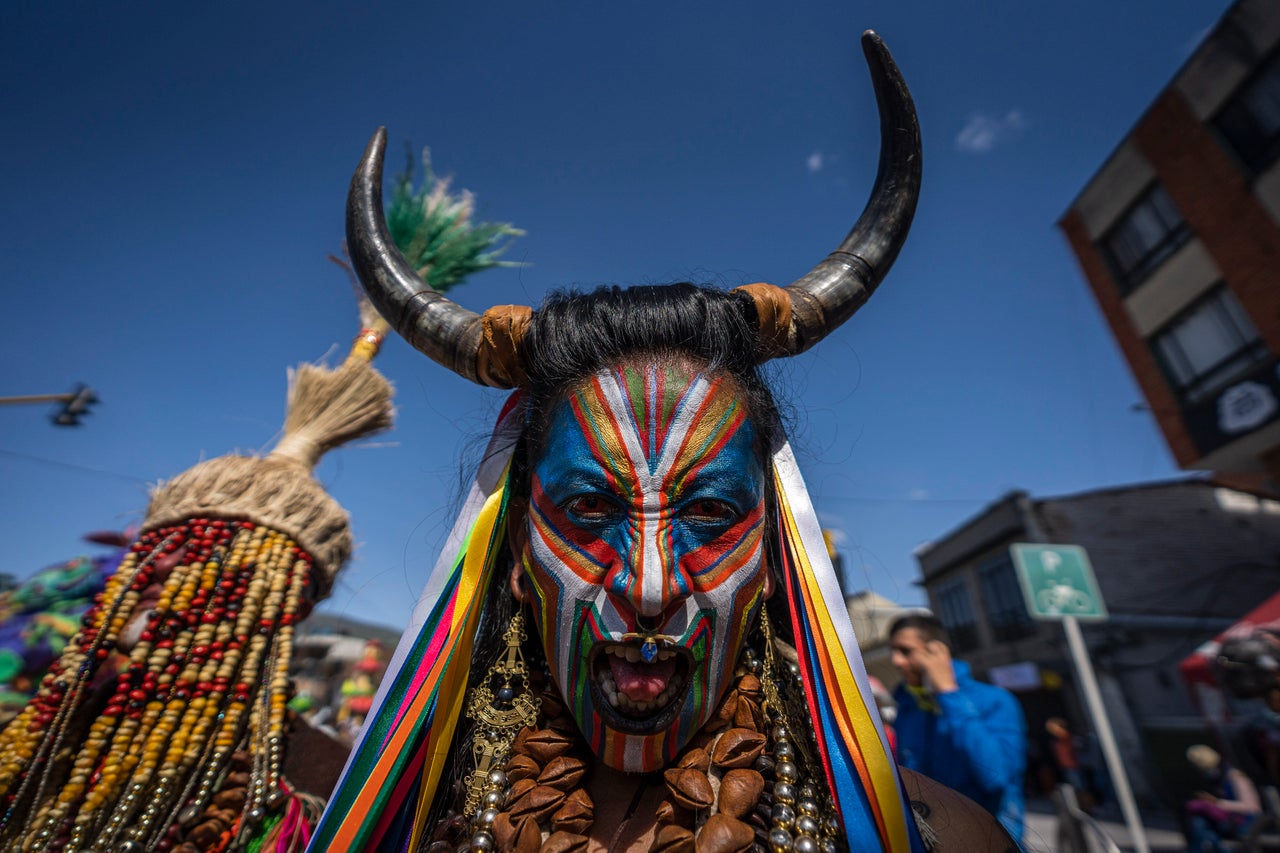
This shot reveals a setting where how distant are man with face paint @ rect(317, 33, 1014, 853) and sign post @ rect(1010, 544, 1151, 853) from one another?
17.3 ft

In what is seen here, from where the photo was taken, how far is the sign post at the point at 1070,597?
588cm

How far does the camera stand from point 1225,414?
12875mm

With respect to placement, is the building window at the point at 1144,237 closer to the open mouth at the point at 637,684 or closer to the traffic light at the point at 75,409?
the open mouth at the point at 637,684

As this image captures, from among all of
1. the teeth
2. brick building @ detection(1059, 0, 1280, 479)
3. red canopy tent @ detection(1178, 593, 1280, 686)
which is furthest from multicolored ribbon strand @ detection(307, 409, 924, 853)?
brick building @ detection(1059, 0, 1280, 479)

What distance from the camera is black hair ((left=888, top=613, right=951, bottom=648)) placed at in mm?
4387

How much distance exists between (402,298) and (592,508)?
34.4 inches

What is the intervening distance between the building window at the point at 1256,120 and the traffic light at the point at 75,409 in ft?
78.2

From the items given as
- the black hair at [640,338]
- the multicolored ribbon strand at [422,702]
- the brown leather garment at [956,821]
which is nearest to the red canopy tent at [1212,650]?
the brown leather garment at [956,821]

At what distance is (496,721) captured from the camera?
64.5 inches

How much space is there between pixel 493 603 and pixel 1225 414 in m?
16.5

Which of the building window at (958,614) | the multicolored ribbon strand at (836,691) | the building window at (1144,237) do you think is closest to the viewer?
the multicolored ribbon strand at (836,691)

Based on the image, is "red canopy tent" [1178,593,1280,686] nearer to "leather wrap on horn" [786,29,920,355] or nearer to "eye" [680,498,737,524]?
"leather wrap on horn" [786,29,920,355]

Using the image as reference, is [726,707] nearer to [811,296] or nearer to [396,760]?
Answer: [396,760]

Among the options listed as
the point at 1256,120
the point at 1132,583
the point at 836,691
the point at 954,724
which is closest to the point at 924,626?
the point at 954,724
